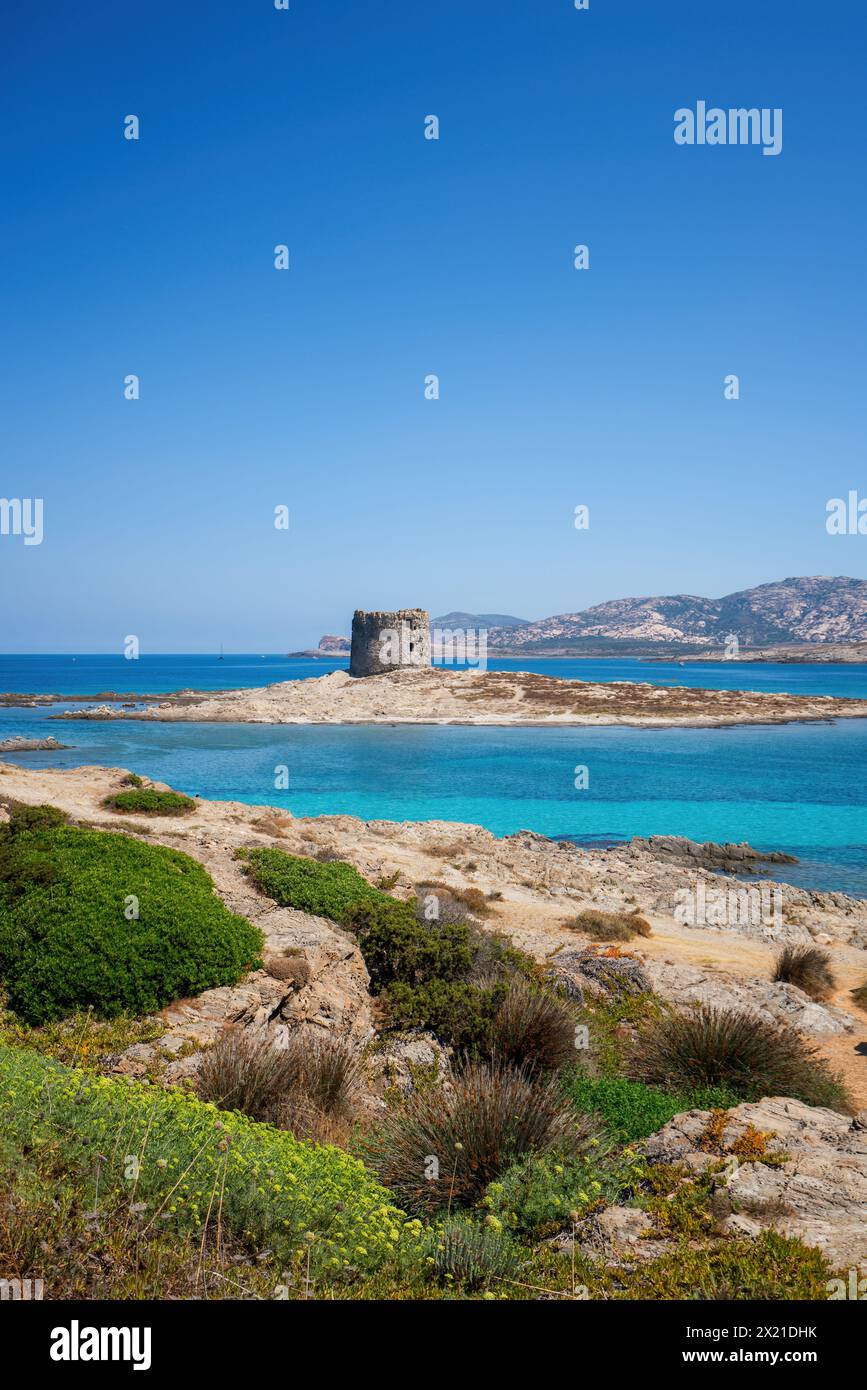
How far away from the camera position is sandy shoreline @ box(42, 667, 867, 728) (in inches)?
2751

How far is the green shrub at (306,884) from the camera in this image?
1216 centimetres

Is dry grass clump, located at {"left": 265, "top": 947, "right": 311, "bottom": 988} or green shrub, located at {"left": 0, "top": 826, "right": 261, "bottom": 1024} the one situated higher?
green shrub, located at {"left": 0, "top": 826, "right": 261, "bottom": 1024}

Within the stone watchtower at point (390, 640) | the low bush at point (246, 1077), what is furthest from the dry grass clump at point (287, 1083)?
the stone watchtower at point (390, 640)

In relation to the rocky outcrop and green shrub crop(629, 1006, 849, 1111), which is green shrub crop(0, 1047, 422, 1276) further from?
the rocky outcrop

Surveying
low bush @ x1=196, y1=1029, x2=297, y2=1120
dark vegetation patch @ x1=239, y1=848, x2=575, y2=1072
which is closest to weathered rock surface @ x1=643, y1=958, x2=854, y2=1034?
dark vegetation patch @ x1=239, y1=848, x2=575, y2=1072

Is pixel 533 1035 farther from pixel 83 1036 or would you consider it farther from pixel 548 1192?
pixel 83 1036

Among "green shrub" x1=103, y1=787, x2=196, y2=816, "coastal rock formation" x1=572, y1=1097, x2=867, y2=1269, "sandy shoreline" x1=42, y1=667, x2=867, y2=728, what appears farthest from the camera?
"sandy shoreline" x1=42, y1=667, x2=867, y2=728

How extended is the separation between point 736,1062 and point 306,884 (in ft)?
23.4

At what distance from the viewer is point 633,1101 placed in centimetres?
698

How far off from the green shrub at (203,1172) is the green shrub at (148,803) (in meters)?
15.5

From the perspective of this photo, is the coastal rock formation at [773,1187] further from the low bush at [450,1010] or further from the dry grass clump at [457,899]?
the dry grass clump at [457,899]

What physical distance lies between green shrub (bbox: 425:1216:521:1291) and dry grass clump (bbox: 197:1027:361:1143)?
6.14 ft

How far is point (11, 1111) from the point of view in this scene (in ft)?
15.1

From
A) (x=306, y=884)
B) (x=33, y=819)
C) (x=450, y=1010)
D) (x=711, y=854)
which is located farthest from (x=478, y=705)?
(x=450, y=1010)
